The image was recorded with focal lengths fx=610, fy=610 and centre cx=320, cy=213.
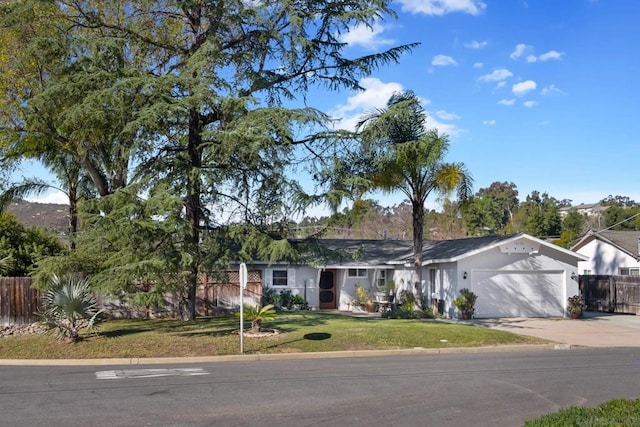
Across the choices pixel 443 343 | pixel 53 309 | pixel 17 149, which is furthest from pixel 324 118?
pixel 17 149

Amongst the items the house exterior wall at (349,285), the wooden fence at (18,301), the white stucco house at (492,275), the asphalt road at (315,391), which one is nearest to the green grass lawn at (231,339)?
the asphalt road at (315,391)

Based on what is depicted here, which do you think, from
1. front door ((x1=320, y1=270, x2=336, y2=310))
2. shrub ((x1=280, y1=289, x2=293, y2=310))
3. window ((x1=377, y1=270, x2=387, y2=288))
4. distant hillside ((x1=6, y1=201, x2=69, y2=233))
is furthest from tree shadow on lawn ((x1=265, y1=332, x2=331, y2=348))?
distant hillside ((x1=6, y1=201, x2=69, y2=233))

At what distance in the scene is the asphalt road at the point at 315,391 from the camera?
28.5ft

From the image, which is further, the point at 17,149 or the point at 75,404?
the point at 17,149

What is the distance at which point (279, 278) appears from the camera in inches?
1149

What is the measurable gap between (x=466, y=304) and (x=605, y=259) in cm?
1749

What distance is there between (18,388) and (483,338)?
513 inches

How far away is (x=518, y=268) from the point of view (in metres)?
26.9

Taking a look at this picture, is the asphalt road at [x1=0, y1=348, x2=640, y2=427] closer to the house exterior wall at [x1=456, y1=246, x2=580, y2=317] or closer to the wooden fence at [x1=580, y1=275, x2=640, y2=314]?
the house exterior wall at [x1=456, y1=246, x2=580, y2=317]

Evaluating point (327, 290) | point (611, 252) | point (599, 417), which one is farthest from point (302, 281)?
point (599, 417)

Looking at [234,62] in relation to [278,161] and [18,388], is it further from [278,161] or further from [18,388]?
[18,388]

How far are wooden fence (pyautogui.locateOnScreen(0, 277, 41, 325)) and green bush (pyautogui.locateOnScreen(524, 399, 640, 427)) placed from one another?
1778cm

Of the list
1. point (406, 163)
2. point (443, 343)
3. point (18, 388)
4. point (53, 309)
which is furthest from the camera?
point (406, 163)

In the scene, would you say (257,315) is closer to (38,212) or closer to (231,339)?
(231,339)
